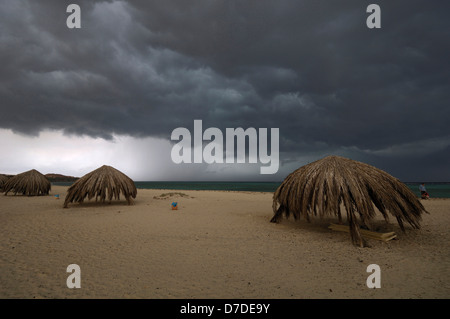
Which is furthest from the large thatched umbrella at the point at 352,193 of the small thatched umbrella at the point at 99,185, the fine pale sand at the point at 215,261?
the small thatched umbrella at the point at 99,185

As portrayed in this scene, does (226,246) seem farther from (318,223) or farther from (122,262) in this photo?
(318,223)

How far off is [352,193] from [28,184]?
1109 inches

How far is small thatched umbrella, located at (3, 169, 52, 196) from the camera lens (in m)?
21.2

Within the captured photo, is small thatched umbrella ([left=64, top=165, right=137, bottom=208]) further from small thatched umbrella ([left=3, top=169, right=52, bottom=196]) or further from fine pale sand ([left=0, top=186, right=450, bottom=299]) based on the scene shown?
small thatched umbrella ([left=3, top=169, right=52, bottom=196])

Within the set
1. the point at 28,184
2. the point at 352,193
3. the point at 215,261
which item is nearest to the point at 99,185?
the point at 215,261

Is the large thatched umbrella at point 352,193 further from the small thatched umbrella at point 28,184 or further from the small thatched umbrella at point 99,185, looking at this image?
the small thatched umbrella at point 28,184

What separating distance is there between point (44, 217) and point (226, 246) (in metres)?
9.90

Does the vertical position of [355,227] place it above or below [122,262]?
above

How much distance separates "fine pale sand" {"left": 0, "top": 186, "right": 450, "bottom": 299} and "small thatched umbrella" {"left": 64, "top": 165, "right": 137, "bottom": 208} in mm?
4288

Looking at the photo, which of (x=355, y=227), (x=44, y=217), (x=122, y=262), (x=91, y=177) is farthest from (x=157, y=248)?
(x=91, y=177)

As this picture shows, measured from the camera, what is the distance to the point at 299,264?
530cm

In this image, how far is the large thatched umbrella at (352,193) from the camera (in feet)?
22.4

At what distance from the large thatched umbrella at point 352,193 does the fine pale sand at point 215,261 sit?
967 millimetres
